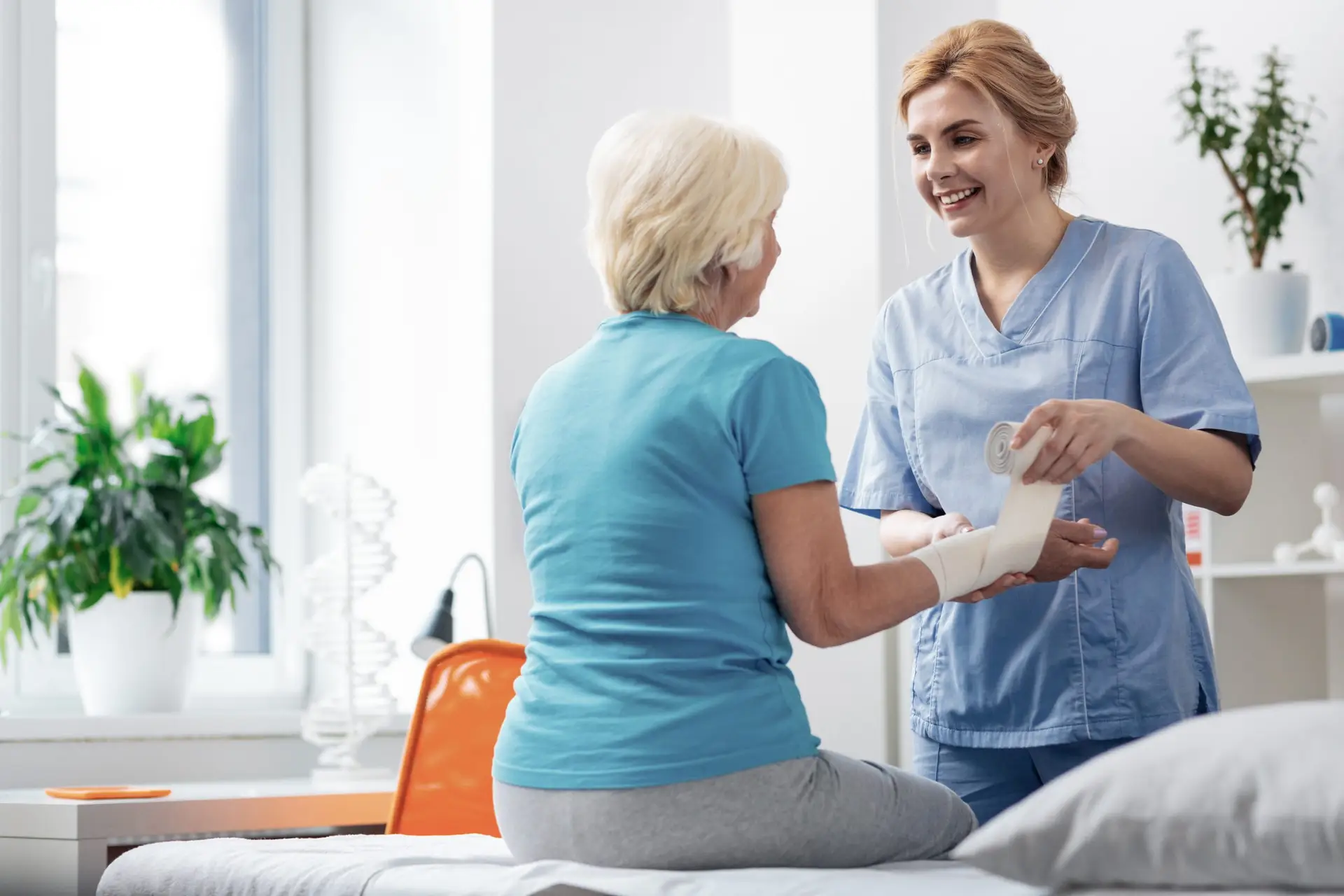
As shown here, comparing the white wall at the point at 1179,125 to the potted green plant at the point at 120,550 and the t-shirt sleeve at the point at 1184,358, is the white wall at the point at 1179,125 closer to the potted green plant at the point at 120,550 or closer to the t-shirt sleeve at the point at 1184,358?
the t-shirt sleeve at the point at 1184,358

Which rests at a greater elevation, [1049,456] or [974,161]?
[974,161]

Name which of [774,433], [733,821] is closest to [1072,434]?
[774,433]

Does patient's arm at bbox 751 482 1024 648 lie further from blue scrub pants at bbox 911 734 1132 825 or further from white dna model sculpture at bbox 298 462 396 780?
white dna model sculpture at bbox 298 462 396 780

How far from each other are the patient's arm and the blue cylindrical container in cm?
153

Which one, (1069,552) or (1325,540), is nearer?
(1069,552)

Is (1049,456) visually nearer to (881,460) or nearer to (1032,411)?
(1032,411)

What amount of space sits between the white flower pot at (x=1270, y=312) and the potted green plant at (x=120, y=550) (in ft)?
6.03

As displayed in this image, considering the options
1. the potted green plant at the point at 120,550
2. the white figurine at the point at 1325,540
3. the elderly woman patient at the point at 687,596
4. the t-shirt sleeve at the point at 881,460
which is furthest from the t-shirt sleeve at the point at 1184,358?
the potted green plant at the point at 120,550

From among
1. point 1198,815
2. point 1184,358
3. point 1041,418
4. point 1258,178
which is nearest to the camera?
point 1198,815

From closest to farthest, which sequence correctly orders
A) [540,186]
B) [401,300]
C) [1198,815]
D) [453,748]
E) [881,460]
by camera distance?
[1198,815], [881,460], [453,748], [540,186], [401,300]

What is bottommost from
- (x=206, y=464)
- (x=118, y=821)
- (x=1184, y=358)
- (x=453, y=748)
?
(x=118, y=821)

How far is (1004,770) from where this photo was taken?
162 centimetres

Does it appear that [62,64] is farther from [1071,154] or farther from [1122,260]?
[1122,260]

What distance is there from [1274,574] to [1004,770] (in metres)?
1.12
